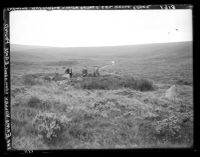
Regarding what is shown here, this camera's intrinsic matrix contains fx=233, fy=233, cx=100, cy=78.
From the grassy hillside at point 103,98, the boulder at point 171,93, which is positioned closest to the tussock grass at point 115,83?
the grassy hillside at point 103,98

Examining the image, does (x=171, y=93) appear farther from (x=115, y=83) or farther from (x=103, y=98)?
(x=103, y=98)

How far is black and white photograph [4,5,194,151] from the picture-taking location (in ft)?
19.3

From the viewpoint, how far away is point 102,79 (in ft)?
20.7

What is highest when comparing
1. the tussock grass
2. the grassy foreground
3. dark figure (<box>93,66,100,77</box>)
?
dark figure (<box>93,66,100,77</box>)

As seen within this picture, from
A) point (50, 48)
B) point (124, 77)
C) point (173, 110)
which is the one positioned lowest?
point (173, 110)

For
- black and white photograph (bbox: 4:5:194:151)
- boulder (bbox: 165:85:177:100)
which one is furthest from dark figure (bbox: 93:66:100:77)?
boulder (bbox: 165:85:177:100)

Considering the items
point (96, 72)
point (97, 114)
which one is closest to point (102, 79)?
point (96, 72)

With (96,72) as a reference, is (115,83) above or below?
below

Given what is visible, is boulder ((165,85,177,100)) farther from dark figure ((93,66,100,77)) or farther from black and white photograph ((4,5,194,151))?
dark figure ((93,66,100,77))

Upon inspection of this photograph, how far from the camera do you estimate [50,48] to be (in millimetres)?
6281

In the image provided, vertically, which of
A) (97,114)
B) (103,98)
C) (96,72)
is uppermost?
(96,72)
